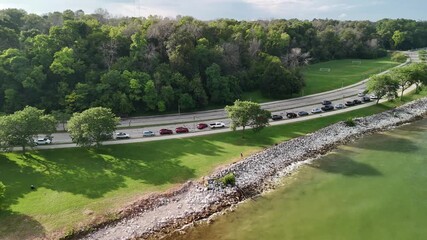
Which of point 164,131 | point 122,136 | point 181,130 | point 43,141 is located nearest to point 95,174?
point 122,136

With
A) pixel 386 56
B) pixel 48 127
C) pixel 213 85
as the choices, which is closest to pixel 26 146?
pixel 48 127

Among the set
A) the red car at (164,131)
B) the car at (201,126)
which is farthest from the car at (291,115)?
the red car at (164,131)

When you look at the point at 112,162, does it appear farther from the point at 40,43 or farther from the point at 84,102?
the point at 40,43

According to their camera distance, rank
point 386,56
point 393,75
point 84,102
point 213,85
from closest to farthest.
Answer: point 84,102, point 213,85, point 393,75, point 386,56

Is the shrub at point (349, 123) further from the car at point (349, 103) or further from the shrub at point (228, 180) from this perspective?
the shrub at point (228, 180)

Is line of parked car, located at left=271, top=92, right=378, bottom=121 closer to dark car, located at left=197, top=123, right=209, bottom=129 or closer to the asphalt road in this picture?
the asphalt road

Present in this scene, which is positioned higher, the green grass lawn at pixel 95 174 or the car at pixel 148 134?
the car at pixel 148 134
